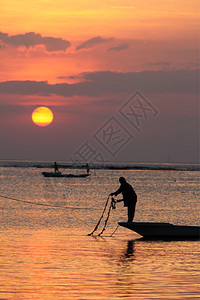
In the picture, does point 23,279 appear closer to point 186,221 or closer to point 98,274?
point 98,274

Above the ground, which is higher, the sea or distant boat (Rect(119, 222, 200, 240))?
distant boat (Rect(119, 222, 200, 240))

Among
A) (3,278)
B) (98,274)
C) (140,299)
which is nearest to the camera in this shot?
(140,299)

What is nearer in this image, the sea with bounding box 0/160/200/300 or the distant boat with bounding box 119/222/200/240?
the sea with bounding box 0/160/200/300

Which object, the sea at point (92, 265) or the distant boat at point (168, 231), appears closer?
the sea at point (92, 265)

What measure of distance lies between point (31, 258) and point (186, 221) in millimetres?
18804

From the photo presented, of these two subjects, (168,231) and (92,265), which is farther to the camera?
(168,231)

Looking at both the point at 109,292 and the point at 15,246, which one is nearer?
the point at 109,292

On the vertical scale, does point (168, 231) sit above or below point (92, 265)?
above

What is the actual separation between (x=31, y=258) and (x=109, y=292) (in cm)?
498

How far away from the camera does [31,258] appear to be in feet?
52.7

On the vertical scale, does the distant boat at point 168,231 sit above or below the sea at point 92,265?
above

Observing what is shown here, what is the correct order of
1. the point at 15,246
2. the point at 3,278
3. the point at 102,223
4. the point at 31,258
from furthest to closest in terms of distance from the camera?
1. the point at 102,223
2. the point at 15,246
3. the point at 31,258
4. the point at 3,278

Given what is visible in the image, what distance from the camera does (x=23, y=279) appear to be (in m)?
12.9

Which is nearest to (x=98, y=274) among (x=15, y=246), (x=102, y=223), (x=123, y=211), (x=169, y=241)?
Answer: (x=15, y=246)
